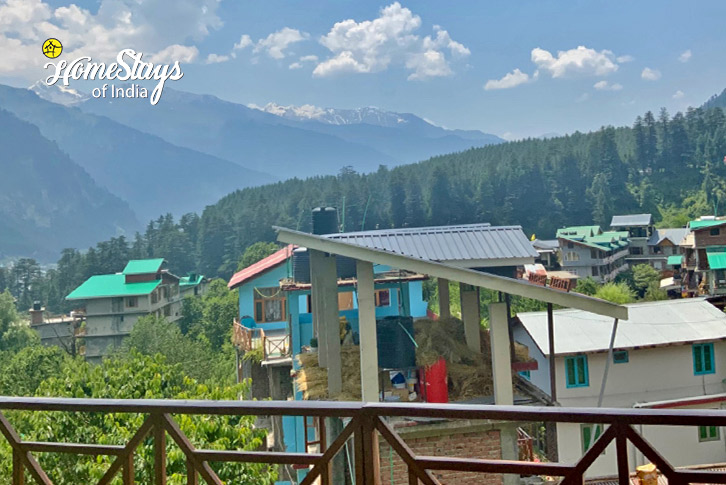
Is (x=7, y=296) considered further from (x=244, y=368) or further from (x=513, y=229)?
(x=513, y=229)

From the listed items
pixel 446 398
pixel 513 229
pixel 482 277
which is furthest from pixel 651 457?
pixel 513 229

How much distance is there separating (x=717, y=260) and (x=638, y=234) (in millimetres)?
32894

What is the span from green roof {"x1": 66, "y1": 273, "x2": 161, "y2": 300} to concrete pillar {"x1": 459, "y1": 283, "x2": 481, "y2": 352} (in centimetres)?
4483

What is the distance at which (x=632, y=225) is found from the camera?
2940 inches

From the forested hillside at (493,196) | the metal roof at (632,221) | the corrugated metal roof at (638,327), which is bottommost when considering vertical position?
the corrugated metal roof at (638,327)

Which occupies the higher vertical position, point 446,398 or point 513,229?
point 513,229

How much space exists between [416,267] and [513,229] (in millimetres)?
2691

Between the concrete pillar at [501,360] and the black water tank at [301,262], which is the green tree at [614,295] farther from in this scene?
the concrete pillar at [501,360]

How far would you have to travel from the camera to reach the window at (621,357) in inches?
786

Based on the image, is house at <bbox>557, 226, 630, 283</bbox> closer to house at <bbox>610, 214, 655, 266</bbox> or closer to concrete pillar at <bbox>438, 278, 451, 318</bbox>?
house at <bbox>610, 214, 655, 266</bbox>

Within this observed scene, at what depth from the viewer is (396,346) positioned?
9.51 m

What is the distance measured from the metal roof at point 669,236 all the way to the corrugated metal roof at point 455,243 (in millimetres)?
61934

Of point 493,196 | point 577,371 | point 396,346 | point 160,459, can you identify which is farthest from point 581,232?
point 160,459

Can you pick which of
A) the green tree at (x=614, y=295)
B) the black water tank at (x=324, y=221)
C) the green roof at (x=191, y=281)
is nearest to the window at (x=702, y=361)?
the black water tank at (x=324, y=221)
